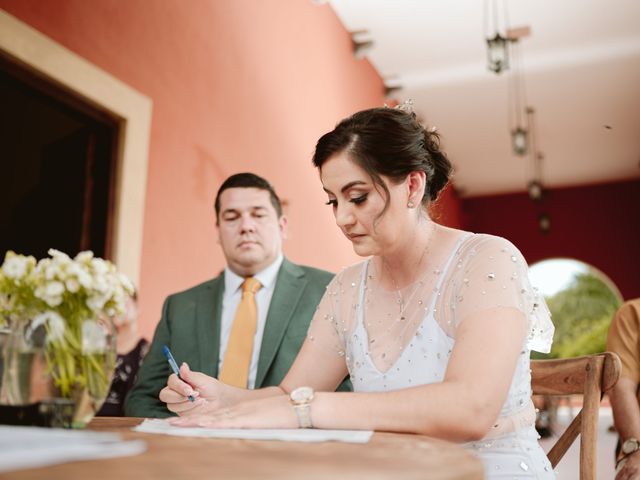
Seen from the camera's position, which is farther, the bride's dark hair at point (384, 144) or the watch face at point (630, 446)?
the watch face at point (630, 446)

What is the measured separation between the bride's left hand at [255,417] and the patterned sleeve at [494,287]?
414 mm

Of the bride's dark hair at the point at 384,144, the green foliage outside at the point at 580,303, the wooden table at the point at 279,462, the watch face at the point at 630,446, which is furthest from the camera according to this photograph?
the green foliage outside at the point at 580,303

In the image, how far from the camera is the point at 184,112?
3.91 m

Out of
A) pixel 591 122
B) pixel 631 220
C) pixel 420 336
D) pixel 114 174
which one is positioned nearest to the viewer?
pixel 420 336

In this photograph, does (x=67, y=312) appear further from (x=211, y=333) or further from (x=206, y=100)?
(x=206, y=100)

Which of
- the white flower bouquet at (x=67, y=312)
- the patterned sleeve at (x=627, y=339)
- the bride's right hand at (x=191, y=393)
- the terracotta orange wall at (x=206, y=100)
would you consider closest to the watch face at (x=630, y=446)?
the patterned sleeve at (x=627, y=339)

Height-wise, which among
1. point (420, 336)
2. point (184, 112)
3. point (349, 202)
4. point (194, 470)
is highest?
point (184, 112)

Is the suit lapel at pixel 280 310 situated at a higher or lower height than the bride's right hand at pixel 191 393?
higher

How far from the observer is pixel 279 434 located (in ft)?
3.51

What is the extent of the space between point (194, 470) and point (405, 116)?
119cm

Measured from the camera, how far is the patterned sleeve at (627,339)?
241cm

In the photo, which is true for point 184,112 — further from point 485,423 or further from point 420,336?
point 485,423

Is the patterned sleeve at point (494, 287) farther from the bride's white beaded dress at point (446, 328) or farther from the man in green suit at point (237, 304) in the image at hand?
the man in green suit at point (237, 304)

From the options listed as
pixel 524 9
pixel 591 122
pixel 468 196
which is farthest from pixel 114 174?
pixel 468 196
